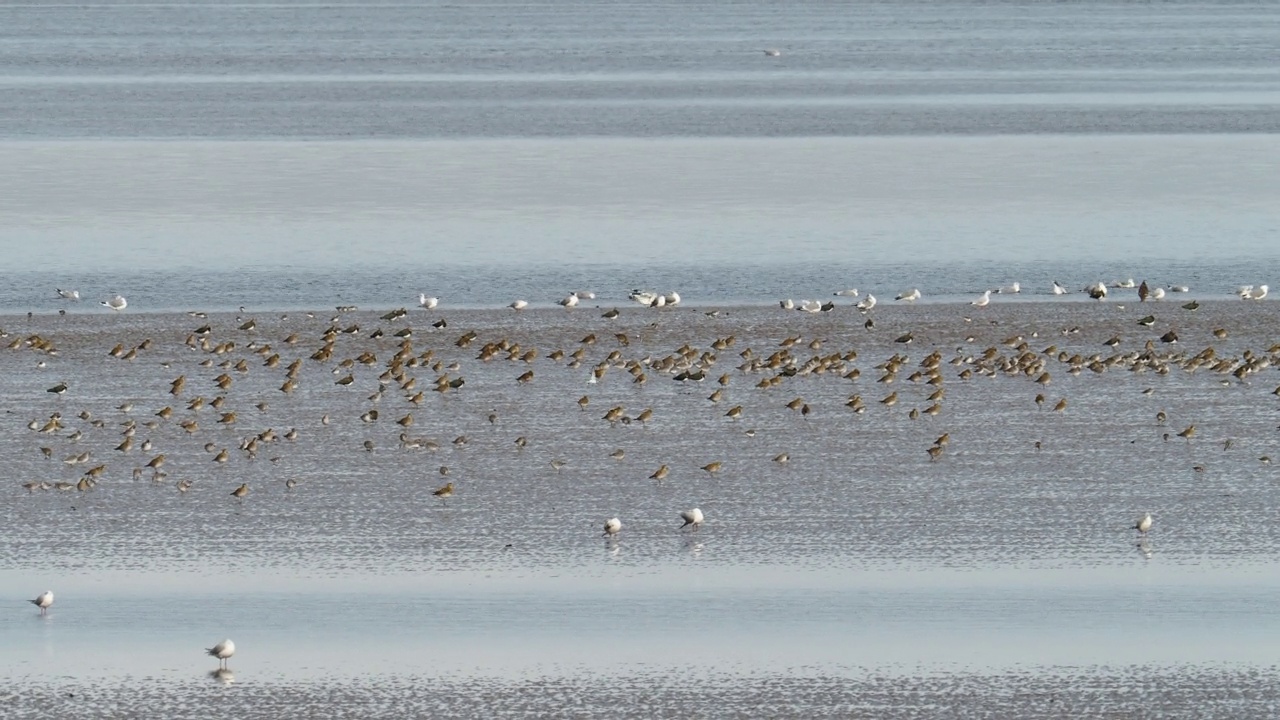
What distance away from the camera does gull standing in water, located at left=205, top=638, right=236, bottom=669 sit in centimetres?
942

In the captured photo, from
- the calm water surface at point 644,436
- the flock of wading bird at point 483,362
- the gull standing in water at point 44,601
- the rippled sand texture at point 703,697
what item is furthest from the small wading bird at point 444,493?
the rippled sand texture at point 703,697

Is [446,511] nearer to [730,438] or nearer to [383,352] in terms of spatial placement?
[730,438]

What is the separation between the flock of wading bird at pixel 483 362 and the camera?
14.6 meters

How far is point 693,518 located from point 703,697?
3.00 meters

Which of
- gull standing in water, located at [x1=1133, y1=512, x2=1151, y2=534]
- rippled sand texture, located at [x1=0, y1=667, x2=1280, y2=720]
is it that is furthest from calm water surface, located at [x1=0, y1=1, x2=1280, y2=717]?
gull standing in water, located at [x1=1133, y1=512, x2=1151, y2=534]

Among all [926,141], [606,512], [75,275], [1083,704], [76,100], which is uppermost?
[76,100]

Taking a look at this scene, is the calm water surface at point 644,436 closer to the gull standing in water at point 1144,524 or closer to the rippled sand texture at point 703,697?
the rippled sand texture at point 703,697

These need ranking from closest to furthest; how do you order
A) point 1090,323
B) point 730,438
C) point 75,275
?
1. point 730,438
2. point 1090,323
3. point 75,275

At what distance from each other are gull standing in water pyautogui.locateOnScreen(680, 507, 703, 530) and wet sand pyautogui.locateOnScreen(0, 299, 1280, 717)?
0.07 meters

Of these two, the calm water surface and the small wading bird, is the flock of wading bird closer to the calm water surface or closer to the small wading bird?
the calm water surface

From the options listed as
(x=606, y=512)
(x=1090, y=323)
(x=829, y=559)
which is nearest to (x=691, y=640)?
(x=829, y=559)

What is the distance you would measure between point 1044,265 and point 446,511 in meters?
12.4

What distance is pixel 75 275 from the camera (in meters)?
22.3

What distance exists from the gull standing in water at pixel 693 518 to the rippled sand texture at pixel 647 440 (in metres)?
0.08
